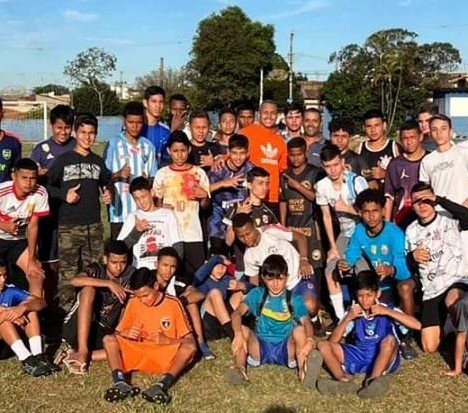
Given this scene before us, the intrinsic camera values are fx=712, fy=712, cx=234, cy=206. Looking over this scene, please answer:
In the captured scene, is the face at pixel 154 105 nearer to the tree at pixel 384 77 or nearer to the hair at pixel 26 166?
the hair at pixel 26 166

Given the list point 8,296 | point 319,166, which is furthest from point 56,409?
point 319,166

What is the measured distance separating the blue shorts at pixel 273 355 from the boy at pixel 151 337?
2.11 ft

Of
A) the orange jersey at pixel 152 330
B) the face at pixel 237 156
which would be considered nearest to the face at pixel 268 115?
the face at pixel 237 156

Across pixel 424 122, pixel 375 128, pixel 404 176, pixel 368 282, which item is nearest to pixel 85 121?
pixel 375 128

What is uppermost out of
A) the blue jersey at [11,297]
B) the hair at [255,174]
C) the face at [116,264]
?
the hair at [255,174]

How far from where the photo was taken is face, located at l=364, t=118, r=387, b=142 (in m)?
7.99

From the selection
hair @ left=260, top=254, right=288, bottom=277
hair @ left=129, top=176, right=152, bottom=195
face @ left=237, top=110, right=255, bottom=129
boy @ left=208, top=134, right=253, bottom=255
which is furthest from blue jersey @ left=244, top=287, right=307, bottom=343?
face @ left=237, top=110, right=255, bottom=129

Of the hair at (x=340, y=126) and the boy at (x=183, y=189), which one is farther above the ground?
the hair at (x=340, y=126)

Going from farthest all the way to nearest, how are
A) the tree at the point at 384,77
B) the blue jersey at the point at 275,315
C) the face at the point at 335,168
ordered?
the tree at the point at 384,77
the face at the point at 335,168
the blue jersey at the point at 275,315

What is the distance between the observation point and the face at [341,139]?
8.23m

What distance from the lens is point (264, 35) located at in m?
68.4

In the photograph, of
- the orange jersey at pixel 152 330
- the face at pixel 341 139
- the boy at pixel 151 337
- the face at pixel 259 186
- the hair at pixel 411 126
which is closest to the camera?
the boy at pixel 151 337

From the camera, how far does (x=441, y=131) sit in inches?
286

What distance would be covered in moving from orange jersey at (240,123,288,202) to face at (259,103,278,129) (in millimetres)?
76
